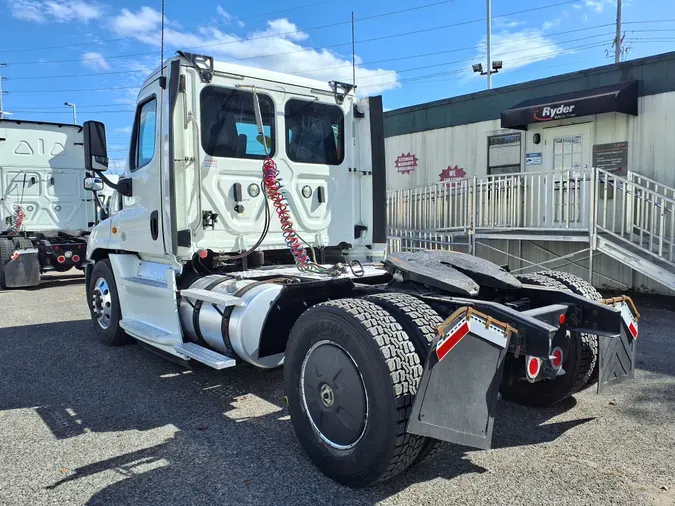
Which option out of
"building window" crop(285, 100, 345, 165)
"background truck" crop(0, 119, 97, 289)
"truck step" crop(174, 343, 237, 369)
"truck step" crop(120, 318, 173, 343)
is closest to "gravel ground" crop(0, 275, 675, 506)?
"truck step" crop(174, 343, 237, 369)

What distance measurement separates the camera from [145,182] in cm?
520

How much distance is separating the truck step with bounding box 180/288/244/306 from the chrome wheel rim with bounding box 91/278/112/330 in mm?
1961

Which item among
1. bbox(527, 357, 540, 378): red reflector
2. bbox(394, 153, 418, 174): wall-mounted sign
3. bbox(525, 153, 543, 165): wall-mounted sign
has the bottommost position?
bbox(527, 357, 540, 378): red reflector

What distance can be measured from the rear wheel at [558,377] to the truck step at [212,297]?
1.99 m

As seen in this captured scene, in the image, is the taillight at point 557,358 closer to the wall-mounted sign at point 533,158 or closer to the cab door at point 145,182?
the cab door at point 145,182

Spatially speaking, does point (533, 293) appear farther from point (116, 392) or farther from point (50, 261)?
point (50, 261)

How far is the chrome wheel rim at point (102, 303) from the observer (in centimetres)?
627

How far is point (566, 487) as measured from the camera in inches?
119

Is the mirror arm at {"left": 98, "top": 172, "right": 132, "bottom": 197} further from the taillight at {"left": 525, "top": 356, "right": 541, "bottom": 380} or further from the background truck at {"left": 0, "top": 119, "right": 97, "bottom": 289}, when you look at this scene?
the background truck at {"left": 0, "top": 119, "right": 97, "bottom": 289}

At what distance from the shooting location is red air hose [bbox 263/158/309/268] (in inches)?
192

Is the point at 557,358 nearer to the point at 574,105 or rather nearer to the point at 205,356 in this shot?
the point at 205,356

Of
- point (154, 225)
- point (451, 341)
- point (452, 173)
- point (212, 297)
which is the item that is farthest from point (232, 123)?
point (452, 173)

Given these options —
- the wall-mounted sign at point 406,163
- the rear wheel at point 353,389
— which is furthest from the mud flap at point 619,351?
the wall-mounted sign at point 406,163

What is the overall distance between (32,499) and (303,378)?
5.27ft
